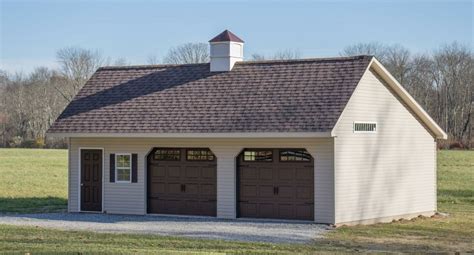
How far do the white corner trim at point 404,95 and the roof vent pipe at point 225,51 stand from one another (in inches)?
186

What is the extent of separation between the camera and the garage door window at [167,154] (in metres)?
27.8

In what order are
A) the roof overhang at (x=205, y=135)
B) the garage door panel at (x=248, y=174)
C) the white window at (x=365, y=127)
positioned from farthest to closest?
the garage door panel at (x=248, y=174) → the white window at (x=365, y=127) → the roof overhang at (x=205, y=135)

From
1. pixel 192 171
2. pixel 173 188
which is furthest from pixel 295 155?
pixel 173 188

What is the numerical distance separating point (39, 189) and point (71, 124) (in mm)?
11018

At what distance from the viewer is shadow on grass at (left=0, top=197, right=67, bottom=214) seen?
30230mm

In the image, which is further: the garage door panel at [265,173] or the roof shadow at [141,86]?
the roof shadow at [141,86]

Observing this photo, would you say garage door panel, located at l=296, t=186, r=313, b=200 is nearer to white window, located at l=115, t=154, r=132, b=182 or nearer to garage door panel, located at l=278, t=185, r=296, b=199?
garage door panel, located at l=278, t=185, r=296, b=199

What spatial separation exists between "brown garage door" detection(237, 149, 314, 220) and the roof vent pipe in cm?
376

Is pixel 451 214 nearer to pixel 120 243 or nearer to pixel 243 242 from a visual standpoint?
pixel 243 242

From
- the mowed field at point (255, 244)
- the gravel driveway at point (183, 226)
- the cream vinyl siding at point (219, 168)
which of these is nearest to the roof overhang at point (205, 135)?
the cream vinyl siding at point (219, 168)

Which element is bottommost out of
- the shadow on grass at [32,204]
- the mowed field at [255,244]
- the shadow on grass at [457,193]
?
the mowed field at [255,244]

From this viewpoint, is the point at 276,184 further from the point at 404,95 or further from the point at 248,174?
the point at 404,95

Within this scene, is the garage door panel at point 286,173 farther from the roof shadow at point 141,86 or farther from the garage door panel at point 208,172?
the roof shadow at point 141,86

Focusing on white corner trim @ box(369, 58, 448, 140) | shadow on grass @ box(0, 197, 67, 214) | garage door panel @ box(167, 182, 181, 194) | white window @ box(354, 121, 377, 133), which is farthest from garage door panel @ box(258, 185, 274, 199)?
shadow on grass @ box(0, 197, 67, 214)
